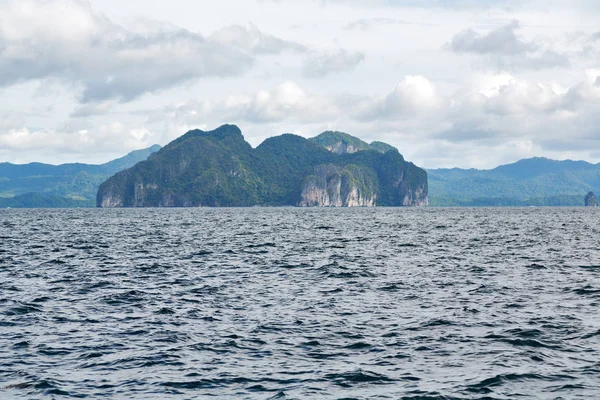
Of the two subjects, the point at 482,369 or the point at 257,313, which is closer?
the point at 482,369

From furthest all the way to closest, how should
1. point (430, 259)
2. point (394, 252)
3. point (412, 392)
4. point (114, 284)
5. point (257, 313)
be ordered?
point (394, 252), point (430, 259), point (114, 284), point (257, 313), point (412, 392)

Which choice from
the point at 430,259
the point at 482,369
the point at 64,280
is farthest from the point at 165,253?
the point at 482,369

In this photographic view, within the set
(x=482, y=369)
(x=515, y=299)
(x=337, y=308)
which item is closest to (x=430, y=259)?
(x=515, y=299)

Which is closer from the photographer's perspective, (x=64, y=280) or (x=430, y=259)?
(x=64, y=280)

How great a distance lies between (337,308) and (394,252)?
3650 centimetres

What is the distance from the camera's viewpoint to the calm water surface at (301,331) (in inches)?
842

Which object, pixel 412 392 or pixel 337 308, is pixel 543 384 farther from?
pixel 337 308

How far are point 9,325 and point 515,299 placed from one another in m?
27.9

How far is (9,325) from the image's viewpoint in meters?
31.0

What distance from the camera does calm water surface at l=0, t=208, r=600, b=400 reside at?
21.4m

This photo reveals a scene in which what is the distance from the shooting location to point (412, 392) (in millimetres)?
20438

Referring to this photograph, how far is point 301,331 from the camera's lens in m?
29.5

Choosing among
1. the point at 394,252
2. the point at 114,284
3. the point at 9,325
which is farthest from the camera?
the point at 394,252

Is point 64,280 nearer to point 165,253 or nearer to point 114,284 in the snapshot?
point 114,284
